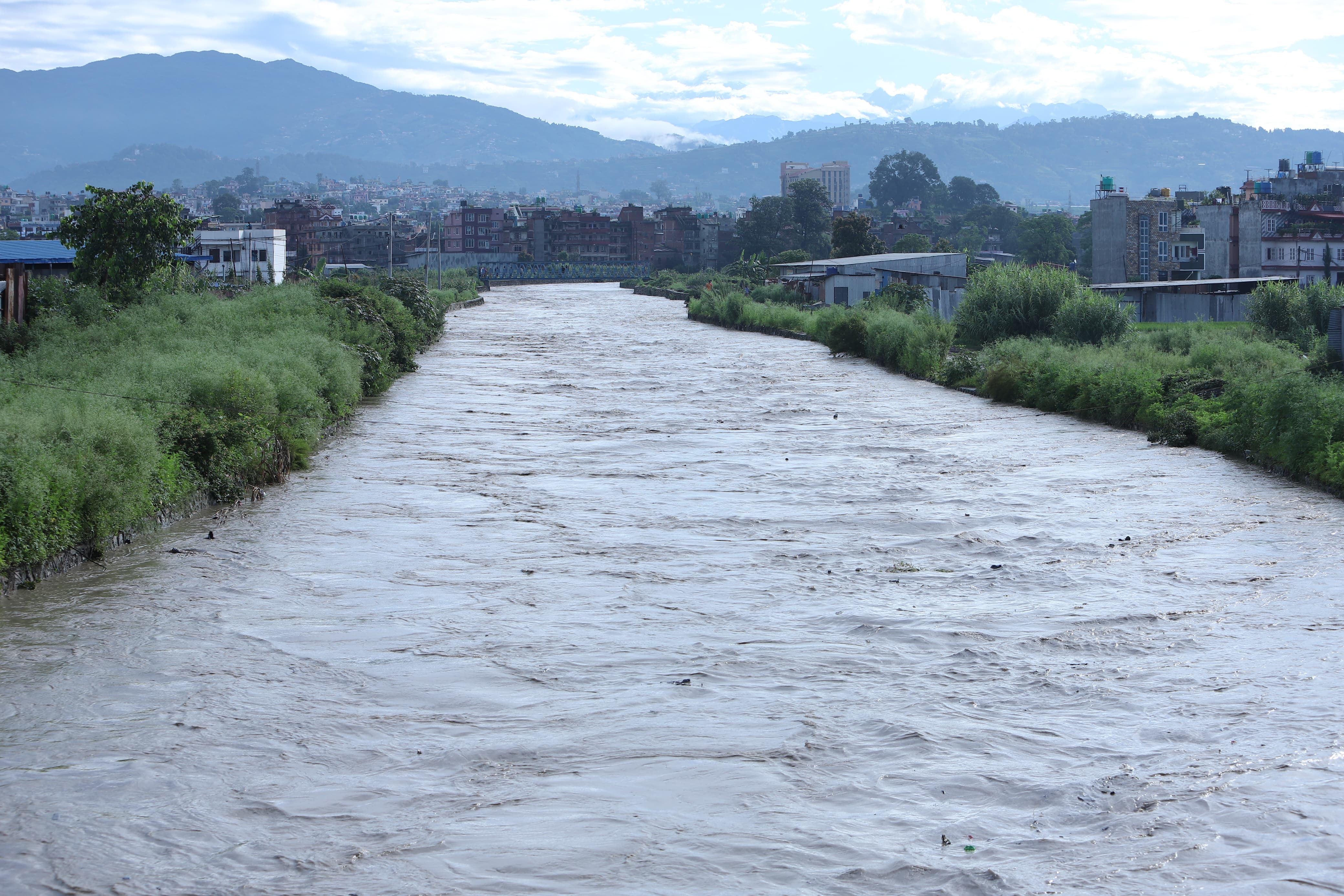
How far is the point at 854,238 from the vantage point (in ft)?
257

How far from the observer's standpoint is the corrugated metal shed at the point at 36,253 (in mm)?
35906

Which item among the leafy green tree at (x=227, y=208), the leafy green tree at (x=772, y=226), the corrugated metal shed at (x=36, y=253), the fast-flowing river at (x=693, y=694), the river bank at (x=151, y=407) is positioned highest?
the leafy green tree at (x=227, y=208)

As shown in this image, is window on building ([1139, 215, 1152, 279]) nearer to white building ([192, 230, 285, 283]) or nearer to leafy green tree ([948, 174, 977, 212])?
white building ([192, 230, 285, 283])

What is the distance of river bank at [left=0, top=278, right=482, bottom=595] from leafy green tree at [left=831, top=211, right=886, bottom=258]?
52.6 meters

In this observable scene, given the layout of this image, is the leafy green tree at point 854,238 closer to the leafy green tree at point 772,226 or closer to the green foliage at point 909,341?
the leafy green tree at point 772,226

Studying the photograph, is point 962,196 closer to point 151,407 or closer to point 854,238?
point 854,238

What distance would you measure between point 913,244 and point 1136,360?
74.1 metres

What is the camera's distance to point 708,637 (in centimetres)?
1062

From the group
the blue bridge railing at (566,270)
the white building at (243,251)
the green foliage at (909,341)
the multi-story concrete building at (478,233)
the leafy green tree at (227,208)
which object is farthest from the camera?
the leafy green tree at (227,208)

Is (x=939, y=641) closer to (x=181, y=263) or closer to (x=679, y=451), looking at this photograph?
(x=679, y=451)

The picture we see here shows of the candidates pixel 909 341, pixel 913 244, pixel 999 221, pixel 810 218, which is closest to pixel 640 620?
pixel 909 341

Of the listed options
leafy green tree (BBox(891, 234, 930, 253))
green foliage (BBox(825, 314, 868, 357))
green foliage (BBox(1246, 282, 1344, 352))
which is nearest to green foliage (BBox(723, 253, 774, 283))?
leafy green tree (BBox(891, 234, 930, 253))

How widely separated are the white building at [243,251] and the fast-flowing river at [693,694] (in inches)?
1794

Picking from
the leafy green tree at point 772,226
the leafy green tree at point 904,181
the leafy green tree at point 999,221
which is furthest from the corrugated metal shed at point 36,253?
the leafy green tree at point 904,181
